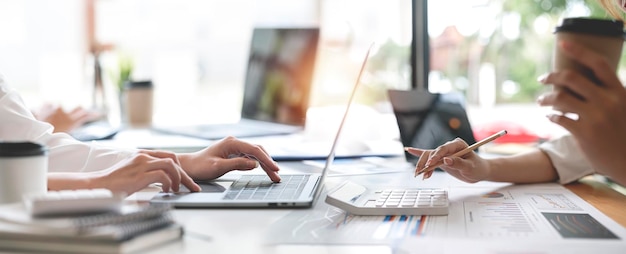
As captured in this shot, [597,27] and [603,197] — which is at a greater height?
[597,27]

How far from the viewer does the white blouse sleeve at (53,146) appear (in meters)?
1.38

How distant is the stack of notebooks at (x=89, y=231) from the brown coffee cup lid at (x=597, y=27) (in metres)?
0.57

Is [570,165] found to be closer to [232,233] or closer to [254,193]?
[254,193]

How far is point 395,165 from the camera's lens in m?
1.70

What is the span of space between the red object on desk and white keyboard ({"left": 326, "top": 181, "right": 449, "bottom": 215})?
1107mm

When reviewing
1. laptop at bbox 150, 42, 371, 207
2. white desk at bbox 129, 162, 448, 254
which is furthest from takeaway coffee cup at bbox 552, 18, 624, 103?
laptop at bbox 150, 42, 371, 207

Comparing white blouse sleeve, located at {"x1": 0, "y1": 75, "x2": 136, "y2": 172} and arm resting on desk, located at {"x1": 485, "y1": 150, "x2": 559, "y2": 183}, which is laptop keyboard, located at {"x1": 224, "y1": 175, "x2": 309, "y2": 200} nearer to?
white blouse sleeve, located at {"x1": 0, "y1": 75, "x2": 136, "y2": 172}

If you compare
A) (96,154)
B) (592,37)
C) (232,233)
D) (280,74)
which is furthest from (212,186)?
(280,74)

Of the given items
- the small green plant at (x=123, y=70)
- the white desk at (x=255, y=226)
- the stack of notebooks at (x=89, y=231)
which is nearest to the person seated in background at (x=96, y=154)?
the white desk at (x=255, y=226)

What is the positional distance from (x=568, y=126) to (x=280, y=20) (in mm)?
3571

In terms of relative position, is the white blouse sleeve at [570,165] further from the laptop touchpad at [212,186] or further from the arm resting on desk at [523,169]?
the laptop touchpad at [212,186]

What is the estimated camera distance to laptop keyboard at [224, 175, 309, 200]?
1.23 metres

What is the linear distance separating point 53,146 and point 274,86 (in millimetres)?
1056

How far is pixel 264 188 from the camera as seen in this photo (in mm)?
1305
